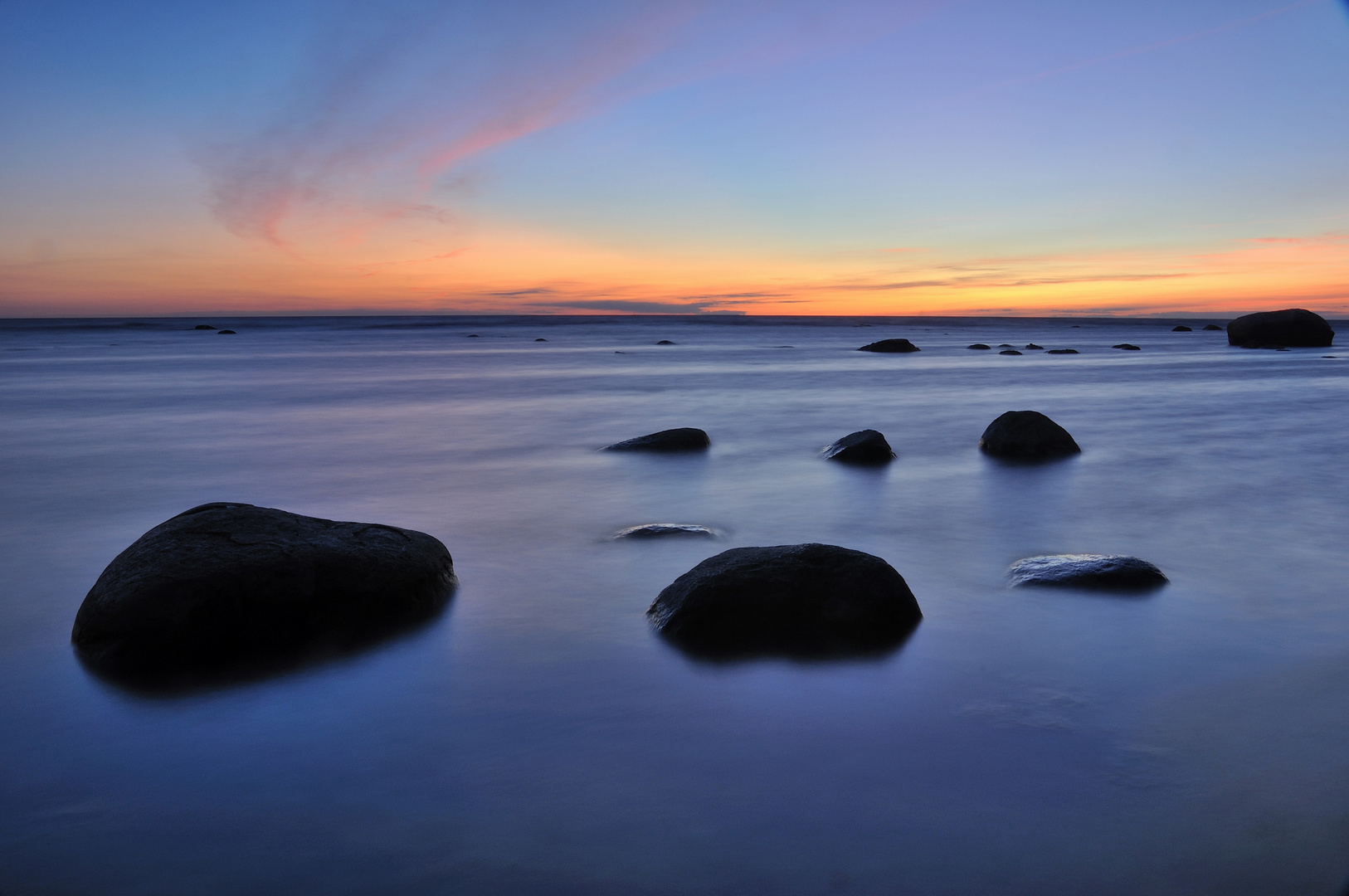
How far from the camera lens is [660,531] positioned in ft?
17.7

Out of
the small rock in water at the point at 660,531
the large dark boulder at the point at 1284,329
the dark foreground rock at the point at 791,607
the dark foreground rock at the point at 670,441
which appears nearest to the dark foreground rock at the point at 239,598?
the dark foreground rock at the point at 791,607

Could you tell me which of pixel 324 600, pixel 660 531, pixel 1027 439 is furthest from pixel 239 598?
pixel 1027 439

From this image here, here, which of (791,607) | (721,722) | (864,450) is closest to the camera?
(721,722)

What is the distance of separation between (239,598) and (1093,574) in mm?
3975

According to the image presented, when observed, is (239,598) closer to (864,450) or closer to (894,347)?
(864,450)

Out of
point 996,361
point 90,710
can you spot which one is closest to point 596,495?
point 90,710

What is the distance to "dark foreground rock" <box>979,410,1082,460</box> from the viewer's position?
27.7 feet

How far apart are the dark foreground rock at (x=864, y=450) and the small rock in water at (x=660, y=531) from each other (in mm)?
3250

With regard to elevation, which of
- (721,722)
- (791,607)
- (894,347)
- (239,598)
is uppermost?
(894,347)

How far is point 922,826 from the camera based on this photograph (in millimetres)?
2252

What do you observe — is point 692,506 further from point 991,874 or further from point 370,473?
point 991,874

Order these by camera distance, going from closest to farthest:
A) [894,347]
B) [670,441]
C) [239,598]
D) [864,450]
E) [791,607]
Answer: [239,598] → [791,607] → [864,450] → [670,441] → [894,347]

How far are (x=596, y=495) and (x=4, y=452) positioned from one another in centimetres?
735

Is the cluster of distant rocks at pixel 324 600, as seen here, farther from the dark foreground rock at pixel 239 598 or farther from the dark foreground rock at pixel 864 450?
the dark foreground rock at pixel 864 450
